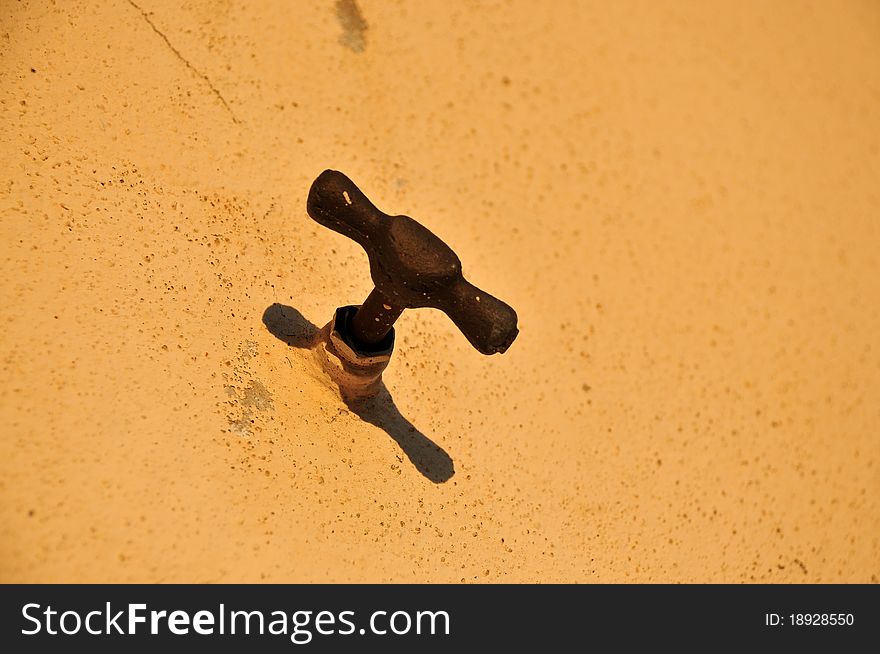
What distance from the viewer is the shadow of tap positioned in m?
1.81

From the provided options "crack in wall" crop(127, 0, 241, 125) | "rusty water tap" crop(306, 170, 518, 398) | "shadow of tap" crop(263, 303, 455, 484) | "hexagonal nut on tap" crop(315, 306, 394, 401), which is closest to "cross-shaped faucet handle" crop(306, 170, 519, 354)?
"rusty water tap" crop(306, 170, 518, 398)

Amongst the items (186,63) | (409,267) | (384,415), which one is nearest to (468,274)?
(384,415)

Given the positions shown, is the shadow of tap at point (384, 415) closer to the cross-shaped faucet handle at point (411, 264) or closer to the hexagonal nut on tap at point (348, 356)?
the hexagonal nut on tap at point (348, 356)

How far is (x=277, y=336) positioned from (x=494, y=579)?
2.44 feet

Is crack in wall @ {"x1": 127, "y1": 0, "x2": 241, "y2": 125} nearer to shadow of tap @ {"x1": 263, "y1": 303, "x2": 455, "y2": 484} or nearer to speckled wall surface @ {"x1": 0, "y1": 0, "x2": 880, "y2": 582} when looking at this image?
speckled wall surface @ {"x1": 0, "y1": 0, "x2": 880, "y2": 582}

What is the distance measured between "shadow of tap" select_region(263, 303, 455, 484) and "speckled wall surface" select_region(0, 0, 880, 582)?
1 centimetres

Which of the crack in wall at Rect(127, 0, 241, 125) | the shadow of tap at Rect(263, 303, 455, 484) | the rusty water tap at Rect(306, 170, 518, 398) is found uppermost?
the rusty water tap at Rect(306, 170, 518, 398)

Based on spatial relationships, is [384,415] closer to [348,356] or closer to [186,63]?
[348,356]

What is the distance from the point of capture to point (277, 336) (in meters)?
1.80

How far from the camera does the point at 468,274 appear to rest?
7.30 feet

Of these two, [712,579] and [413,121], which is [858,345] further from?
[413,121]

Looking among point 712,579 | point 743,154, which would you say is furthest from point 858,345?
point 712,579

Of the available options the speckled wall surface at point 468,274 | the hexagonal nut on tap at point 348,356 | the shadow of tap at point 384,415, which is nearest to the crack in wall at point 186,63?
the speckled wall surface at point 468,274

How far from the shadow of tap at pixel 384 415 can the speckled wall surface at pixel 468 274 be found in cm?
1
